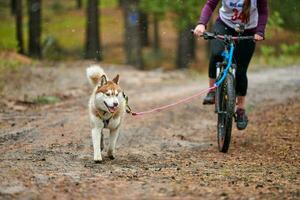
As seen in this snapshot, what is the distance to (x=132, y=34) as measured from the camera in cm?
2505

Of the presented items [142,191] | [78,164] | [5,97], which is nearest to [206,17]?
[78,164]

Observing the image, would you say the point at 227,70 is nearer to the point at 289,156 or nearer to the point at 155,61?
the point at 289,156

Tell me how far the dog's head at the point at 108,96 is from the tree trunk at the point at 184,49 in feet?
69.8

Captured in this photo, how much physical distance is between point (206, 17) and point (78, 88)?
8878 millimetres

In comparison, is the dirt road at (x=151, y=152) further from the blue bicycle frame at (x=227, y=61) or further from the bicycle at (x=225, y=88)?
the blue bicycle frame at (x=227, y=61)

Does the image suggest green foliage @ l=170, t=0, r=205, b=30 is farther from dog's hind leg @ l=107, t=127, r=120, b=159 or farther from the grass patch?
dog's hind leg @ l=107, t=127, r=120, b=159

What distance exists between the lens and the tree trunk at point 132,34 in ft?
82.3

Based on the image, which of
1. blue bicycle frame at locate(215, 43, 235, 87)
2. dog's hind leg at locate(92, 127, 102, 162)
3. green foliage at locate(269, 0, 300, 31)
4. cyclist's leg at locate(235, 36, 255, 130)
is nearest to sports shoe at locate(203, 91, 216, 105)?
cyclist's leg at locate(235, 36, 255, 130)

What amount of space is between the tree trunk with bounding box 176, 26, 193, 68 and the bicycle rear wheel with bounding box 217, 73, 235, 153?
66.9ft

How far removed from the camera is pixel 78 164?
661 centimetres

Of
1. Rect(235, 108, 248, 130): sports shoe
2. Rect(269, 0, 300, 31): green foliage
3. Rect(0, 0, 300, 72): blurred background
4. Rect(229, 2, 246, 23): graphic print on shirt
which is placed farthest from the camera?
Rect(0, 0, 300, 72): blurred background

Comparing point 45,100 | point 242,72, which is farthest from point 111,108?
point 45,100

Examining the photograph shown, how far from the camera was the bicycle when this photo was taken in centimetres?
742

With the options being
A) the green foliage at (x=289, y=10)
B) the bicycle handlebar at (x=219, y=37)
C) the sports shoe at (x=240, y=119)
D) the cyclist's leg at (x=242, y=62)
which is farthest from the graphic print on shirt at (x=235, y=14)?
the green foliage at (x=289, y=10)
